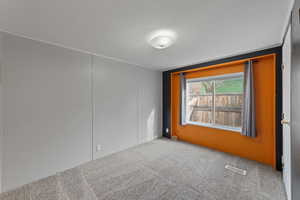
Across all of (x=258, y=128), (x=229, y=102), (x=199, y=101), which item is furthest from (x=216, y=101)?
(x=258, y=128)

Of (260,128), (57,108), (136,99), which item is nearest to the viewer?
(57,108)

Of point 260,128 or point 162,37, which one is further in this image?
point 260,128

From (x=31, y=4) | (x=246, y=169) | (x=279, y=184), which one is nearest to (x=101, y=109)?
(x=31, y=4)

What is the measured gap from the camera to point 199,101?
147 inches

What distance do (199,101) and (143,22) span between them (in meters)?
2.86

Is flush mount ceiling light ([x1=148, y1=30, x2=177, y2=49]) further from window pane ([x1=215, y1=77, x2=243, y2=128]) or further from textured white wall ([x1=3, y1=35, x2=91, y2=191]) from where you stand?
window pane ([x1=215, y1=77, x2=243, y2=128])

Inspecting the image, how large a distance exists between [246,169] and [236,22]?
251cm

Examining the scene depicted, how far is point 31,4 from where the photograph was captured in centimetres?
128

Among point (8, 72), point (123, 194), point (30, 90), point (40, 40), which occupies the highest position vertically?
point (40, 40)

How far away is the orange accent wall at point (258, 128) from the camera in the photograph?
2436 millimetres

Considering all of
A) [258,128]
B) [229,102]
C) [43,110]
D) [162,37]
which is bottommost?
[258,128]

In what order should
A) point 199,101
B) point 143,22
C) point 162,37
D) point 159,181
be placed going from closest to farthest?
point 143,22 < point 162,37 < point 159,181 < point 199,101

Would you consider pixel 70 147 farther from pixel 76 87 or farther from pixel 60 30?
pixel 60 30

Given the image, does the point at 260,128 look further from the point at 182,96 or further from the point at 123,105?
the point at 123,105
